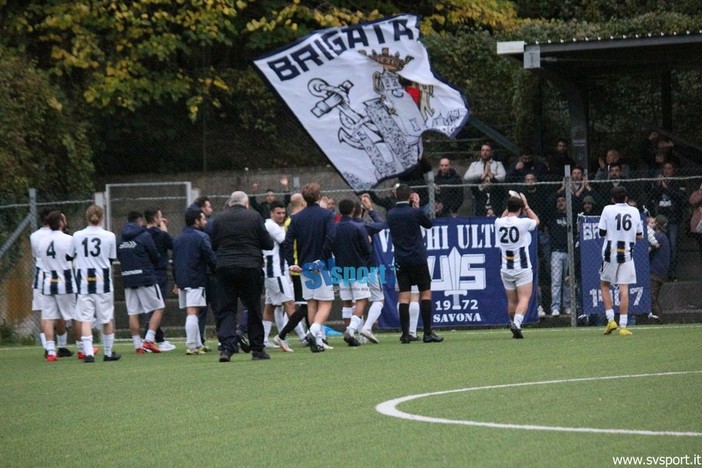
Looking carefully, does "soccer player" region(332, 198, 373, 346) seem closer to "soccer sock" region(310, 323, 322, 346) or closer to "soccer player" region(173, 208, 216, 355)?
"soccer sock" region(310, 323, 322, 346)

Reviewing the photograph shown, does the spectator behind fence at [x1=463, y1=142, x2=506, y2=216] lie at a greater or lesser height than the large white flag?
lesser

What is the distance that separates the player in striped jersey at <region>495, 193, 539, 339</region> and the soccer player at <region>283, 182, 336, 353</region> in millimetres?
2465

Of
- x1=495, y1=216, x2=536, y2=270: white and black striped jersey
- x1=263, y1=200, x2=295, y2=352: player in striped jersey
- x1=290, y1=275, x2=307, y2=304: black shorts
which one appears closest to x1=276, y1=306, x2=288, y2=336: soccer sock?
x1=263, y1=200, x2=295, y2=352: player in striped jersey

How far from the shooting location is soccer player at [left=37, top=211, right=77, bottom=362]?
1742 cm

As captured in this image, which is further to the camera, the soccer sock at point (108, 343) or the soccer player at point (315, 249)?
the soccer sock at point (108, 343)

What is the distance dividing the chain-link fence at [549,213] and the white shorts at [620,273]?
2561 millimetres

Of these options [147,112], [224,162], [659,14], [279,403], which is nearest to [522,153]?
[659,14]

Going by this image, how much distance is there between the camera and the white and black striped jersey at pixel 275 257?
59.0 feet

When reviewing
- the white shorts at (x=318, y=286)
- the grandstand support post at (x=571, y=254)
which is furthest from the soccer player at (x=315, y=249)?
the grandstand support post at (x=571, y=254)

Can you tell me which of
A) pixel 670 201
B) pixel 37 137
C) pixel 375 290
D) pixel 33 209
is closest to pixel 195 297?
pixel 375 290

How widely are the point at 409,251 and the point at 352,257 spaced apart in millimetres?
767

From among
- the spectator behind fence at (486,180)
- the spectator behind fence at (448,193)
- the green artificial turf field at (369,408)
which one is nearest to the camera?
the green artificial turf field at (369,408)

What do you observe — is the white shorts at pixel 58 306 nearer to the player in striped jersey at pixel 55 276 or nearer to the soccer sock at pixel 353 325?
the player in striped jersey at pixel 55 276

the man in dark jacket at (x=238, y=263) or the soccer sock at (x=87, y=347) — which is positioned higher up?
the man in dark jacket at (x=238, y=263)
